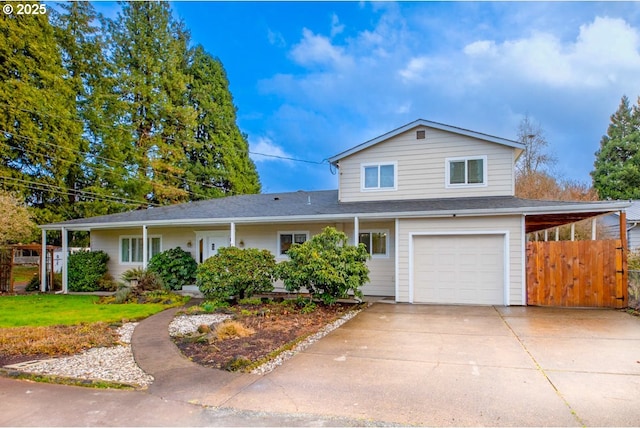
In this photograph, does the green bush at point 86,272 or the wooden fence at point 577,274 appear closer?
the wooden fence at point 577,274

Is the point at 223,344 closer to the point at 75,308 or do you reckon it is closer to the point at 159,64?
the point at 75,308

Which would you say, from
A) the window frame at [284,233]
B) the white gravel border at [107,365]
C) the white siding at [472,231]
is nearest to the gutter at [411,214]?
the white siding at [472,231]

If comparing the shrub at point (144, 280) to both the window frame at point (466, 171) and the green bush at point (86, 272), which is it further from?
the window frame at point (466, 171)

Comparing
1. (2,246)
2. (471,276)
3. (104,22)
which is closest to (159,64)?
(104,22)

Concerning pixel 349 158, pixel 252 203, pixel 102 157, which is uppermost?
pixel 102 157

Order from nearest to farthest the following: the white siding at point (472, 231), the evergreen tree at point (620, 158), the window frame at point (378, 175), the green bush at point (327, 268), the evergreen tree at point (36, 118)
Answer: the green bush at point (327, 268), the white siding at point (472, 231), the window frame at point (378, 175), the evergreen tree at point (36, 118), the evergreen tree at point (620, 158)

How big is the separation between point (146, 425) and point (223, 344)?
2.85 meters

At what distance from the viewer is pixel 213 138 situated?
2880 cm

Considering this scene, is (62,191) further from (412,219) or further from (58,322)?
(412,219)

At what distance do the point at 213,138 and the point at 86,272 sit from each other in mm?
16482

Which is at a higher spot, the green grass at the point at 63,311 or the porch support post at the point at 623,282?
the porch support post at the point at 623,282

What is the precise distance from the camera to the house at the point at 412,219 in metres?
10.1

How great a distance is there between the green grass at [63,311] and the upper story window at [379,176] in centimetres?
754

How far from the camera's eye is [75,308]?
10.3 metres
